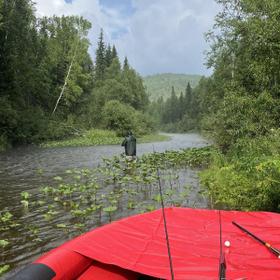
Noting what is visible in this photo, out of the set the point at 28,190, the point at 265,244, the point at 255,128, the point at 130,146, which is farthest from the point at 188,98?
the point at 265,244

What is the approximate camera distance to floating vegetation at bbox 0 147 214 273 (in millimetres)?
7488

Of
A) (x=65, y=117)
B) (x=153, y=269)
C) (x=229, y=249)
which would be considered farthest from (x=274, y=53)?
(x=65, y=117)

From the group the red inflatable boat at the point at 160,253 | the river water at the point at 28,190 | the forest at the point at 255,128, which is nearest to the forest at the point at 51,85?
the river water at the point at 28,190

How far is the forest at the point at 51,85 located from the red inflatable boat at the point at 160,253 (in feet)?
88.3

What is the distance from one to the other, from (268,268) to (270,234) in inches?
49.4

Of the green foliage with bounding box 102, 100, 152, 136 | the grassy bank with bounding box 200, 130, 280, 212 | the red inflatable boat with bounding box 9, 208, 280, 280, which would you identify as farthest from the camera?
the green foliage with bounding box 102, 100, 152, 136

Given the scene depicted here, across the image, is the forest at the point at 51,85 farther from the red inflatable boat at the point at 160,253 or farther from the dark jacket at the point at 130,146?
the red inflatable boat at the point at 160,253

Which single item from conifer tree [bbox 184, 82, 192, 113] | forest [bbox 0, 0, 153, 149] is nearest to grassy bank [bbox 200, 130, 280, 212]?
forest [bbox 0, 0, 153, 149]

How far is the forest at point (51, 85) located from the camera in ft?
116

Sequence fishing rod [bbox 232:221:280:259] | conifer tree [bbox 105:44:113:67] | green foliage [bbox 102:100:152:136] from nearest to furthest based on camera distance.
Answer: fishing rod [bbox 232:221:280:259], green foliage [bbox 102:100:152:136], conifer tree [bbox 105:44:113:67]

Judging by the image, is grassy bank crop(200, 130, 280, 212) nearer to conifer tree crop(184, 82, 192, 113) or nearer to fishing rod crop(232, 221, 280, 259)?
fishing rod crop(232, 221, 280, 259)

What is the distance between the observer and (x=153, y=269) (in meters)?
4.08

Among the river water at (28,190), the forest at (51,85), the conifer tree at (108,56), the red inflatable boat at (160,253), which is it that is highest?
the conifer tree at (108,56)

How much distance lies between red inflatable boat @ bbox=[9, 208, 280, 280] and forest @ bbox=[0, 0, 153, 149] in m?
26.9
